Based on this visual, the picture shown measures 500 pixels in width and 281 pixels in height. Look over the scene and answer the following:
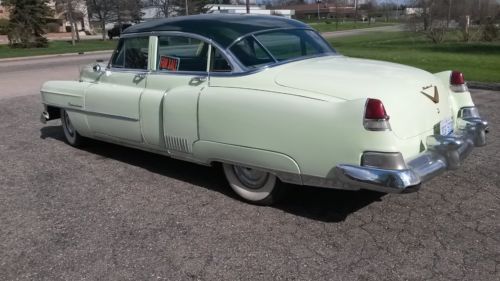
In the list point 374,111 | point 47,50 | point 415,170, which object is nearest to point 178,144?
point 374,111

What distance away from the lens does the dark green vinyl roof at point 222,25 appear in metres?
4.30

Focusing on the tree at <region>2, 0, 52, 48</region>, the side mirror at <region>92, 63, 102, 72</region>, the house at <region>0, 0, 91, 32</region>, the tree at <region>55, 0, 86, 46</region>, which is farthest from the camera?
the house at <region>0, 0, 91, 32</region>

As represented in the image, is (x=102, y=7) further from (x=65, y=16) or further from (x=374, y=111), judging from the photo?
(x=374, y=111)

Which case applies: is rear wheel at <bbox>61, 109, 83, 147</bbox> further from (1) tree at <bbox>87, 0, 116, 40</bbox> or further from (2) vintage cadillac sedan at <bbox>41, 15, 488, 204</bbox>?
(1) tree at <bbox>87, 0, 116, 40</bbox>

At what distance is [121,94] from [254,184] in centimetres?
179

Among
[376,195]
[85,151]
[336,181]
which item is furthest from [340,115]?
[85,151]

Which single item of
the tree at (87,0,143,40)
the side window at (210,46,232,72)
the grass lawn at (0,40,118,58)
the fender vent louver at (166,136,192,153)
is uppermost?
the tree at (87,0,143,40)

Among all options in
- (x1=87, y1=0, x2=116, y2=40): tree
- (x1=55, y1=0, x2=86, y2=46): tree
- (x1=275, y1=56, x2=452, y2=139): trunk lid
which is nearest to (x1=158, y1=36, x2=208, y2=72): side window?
(x1=275, y1=56, x2=452, y2=139): trunk lid

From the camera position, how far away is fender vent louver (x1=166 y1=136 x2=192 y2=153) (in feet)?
14.4

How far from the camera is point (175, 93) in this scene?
4422 mm

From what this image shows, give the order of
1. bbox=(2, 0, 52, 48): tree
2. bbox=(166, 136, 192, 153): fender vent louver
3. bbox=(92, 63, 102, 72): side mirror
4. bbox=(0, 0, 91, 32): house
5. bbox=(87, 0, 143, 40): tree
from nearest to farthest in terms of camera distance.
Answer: bbox=(166, 136, 192, 153): fender vent louver < bbox=(92, 63, 102, 72): side mirror < bbox=(2, 0, 52, 48): tree < bbox=(87, 0, 143, 40): tree < bbox=(0, 0, 91, 32): house

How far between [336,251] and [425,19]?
23.6 metres

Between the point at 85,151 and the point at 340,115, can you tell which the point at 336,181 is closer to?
the point at 340,115

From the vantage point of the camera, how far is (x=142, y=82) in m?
4.91
